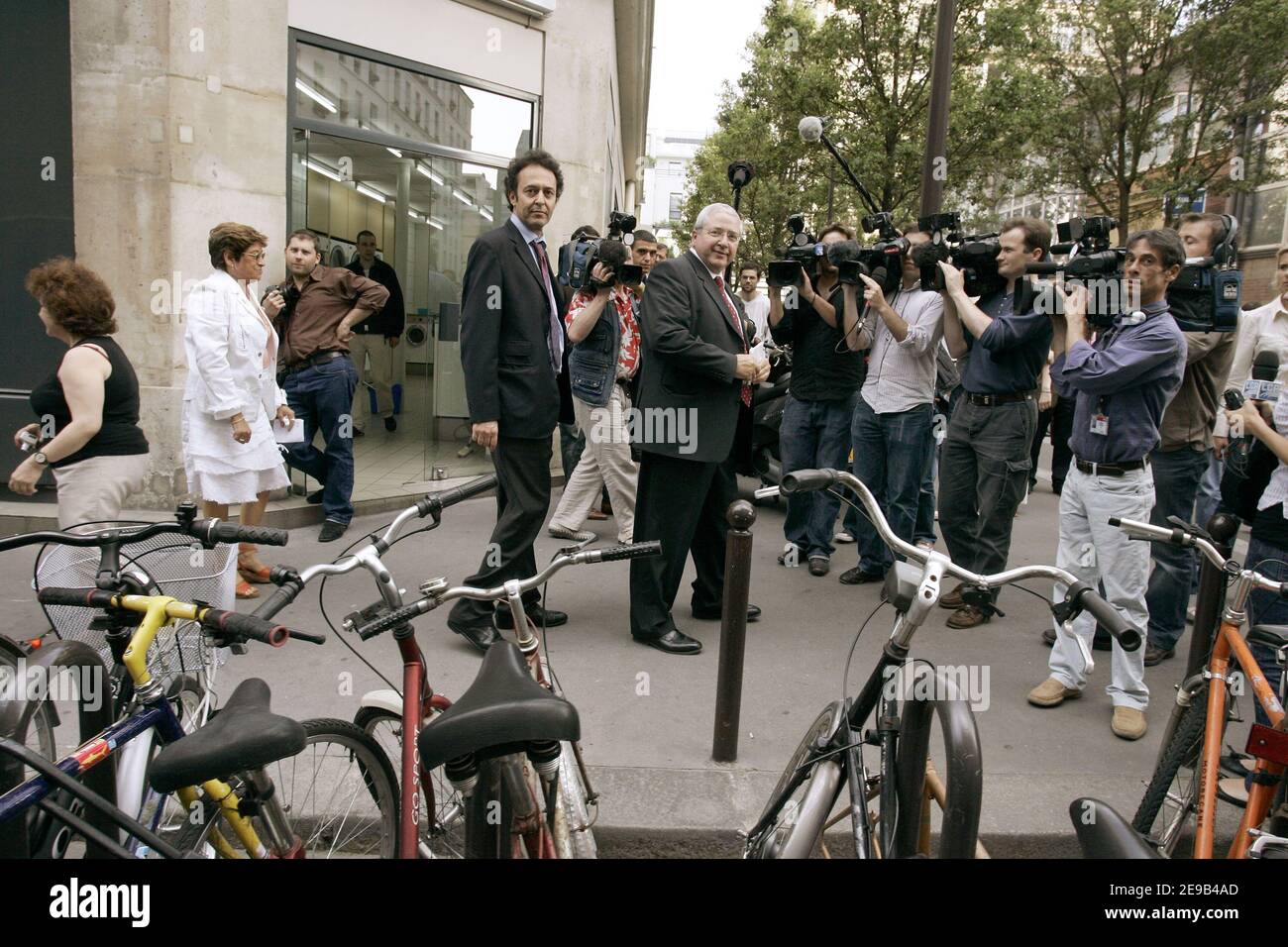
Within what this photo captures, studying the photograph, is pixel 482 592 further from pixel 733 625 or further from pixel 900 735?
pixel 733 625

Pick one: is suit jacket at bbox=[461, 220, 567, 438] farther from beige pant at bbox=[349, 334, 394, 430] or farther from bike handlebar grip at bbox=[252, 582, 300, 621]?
beige pant at bbox=[349, 334, 394, 430]

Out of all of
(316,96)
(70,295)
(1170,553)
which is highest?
(316,96)

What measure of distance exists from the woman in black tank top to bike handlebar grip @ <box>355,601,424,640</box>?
247 cm

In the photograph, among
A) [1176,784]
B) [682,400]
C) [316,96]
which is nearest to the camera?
[1176,784]

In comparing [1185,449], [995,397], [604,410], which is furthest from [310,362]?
[1185,449]

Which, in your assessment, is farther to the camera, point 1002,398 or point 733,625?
point 1002,398

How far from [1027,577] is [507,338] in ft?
9.78

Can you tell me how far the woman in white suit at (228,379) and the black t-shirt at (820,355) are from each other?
3.25m

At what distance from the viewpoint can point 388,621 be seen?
2186 millimetres

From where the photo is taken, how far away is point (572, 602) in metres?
5.61

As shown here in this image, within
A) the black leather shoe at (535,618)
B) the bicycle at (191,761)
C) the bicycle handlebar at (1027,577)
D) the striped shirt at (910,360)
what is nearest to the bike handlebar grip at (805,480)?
the bicycle handlebar at (1027,577)

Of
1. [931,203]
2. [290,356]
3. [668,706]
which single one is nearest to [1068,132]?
[931,203]

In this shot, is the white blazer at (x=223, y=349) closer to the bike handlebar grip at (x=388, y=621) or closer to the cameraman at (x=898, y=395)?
the bike handlebar grip at (x=388, y=621)
